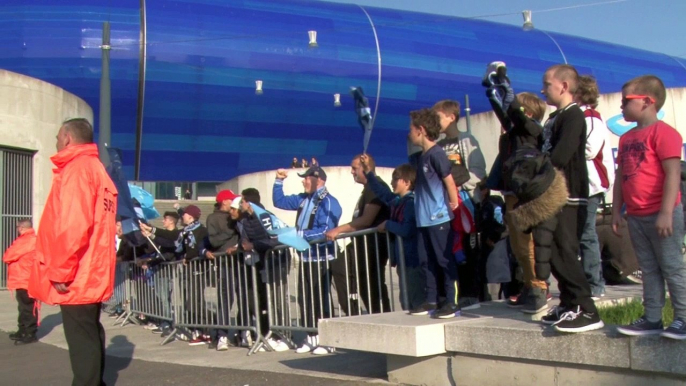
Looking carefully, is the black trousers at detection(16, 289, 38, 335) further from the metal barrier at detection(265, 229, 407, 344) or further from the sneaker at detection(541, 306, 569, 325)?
the sneaker at detection(541, 306, 569, 325)

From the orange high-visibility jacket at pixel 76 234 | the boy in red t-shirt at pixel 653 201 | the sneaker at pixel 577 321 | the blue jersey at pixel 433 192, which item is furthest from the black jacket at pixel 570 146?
the orange high-visibility jacket at pixel 76 234

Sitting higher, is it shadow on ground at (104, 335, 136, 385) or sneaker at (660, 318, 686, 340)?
sneaker at (660, 318, 686, 340)

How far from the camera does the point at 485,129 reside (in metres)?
15.6

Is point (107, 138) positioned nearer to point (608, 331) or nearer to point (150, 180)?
point (608, 331)

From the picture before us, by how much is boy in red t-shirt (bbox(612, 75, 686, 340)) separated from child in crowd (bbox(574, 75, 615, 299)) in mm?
1456

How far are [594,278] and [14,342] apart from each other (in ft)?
24.7

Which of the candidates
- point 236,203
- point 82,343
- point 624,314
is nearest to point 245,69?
point 236,203

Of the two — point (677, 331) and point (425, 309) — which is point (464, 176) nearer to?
point (425, 309)

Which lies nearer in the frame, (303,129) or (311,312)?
(311,312)

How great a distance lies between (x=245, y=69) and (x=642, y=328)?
33.4 meters

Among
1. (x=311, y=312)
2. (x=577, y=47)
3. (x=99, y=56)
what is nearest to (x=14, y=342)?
(x=311, y=312)

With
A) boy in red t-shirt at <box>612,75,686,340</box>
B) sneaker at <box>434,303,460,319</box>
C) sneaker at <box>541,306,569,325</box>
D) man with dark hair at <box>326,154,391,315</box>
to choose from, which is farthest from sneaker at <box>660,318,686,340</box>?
man with dark hair at <box>326,154,391,315</box>

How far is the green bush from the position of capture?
17.7 ft

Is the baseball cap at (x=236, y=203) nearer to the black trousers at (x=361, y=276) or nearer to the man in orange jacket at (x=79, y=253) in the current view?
the black trousers at (x=361, y=276)
